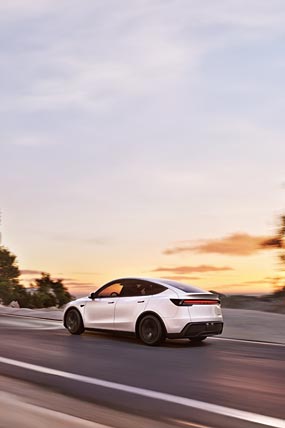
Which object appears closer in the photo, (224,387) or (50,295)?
(224,387)

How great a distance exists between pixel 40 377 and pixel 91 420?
2.83 meters

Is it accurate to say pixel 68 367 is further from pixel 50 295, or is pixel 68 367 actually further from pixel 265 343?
pixel 50 295

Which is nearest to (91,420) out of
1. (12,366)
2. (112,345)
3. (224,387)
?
(224,387)

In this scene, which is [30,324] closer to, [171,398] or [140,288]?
[140,288]

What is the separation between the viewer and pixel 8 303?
46781 mm

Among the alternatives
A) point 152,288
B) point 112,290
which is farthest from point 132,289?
point 112,290

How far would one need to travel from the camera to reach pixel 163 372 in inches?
406

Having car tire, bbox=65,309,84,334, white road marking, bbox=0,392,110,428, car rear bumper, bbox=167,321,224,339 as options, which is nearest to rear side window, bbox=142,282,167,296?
car rear bumper, bbox=167,321,224,339

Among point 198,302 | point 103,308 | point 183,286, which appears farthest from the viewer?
point 103,308

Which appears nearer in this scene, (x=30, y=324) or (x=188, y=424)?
(x=188, y=424)

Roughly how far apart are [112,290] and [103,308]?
52cm

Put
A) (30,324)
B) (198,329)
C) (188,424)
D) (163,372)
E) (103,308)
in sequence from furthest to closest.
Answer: (30,324)
(103,308)
(198,329)
(163,372)
(188,424)

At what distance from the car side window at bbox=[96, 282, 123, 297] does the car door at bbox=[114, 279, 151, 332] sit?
20 centimetres

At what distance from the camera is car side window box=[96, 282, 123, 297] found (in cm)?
1581
